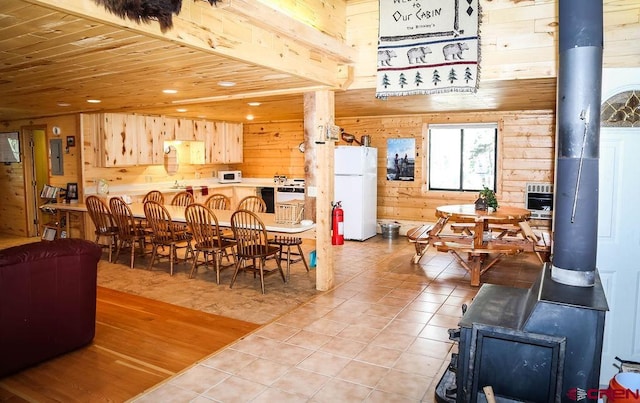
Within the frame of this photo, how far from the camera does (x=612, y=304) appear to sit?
108 inches

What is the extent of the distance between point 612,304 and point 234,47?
9.37 ft

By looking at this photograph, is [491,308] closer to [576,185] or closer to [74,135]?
[576,185]

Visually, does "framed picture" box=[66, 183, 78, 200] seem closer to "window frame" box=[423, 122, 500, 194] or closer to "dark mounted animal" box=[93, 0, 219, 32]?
"dark mounted animal" box=[93, 0, 219, 32]

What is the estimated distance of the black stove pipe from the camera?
2.03 meters

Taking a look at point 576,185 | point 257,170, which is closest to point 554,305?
point 576,185

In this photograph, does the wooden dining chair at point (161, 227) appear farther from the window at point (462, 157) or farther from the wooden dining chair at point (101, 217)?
the window at point (462, 157)

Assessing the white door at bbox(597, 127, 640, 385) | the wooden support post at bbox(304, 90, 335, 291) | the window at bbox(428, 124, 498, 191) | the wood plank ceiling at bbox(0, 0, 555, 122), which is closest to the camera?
the wood plank ceiling at bbox(0, 0, 555, 122)

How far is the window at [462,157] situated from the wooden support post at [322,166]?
3521mm

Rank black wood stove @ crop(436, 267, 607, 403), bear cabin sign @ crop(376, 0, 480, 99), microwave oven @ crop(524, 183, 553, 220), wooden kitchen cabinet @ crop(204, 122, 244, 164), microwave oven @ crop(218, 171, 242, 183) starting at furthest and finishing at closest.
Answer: microwave oven @ crop(218, 171, 242, 183) < wooden kitchen cabinet @ crop(204, 122, 244, 164) < microwave oven @ crop(524, 183, 553, 220) < bear cabin sign @ crop(376, 0, 480, 99) < black wood stove @ crop(436, 267, 607, 403)

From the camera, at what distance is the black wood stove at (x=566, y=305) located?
1.93 meters

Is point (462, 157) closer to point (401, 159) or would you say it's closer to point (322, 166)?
point (401, 159)

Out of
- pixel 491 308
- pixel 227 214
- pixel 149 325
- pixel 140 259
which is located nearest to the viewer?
pixel 491 308

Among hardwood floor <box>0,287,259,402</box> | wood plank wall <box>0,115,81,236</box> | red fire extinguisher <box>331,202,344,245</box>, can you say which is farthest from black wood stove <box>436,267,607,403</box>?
wood plank wall <box>0,115,81,236</box>

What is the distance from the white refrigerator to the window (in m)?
1.12
